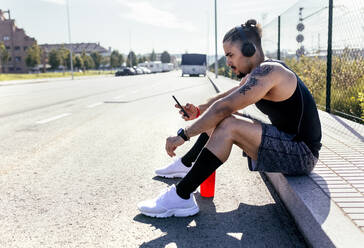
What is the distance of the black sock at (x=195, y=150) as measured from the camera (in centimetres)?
353

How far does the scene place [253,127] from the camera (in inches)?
113

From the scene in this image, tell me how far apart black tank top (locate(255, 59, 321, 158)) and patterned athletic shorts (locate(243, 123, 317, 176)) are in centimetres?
6

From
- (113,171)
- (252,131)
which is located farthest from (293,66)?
(252,131)

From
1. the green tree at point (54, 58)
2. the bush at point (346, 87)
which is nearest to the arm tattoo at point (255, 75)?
the bush at point (346, 87)

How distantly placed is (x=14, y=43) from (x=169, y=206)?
9660 cm

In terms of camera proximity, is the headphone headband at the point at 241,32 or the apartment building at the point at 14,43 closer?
the headphone headband at the point at 241,32

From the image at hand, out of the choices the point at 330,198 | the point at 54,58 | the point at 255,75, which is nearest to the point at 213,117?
the point at 255,75

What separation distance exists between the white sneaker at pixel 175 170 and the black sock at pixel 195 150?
0.23ft

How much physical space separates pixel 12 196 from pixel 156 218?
1415 millimetres

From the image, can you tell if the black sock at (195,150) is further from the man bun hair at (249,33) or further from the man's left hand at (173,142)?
the man bun hair at (249,33)

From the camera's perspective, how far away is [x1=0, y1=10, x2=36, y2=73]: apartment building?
8850cm

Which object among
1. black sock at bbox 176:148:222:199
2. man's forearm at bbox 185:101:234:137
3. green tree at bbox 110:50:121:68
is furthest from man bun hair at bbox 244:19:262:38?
→ green tree at bbox 110:50:121:68

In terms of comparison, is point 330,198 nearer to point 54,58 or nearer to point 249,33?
point 249,33

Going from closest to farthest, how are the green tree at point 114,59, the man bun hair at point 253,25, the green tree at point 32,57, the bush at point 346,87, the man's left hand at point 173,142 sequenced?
the man's left hand at point 173,142 < the man bun hair at point 253,25 < the bush at point 346,87 < the green tree at point 32,57 < the green tree at point 114,59
